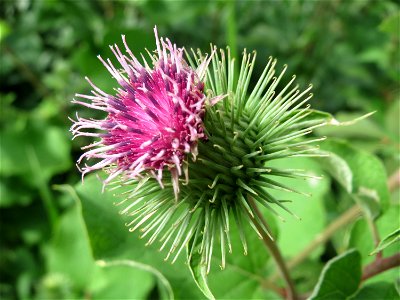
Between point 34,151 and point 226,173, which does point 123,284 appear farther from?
point 34,151

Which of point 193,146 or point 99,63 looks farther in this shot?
point 99,63

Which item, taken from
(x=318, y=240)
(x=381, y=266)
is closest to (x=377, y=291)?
(x=381, y=266)

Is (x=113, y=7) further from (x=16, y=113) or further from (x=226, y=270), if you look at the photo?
(x=226, y=270)

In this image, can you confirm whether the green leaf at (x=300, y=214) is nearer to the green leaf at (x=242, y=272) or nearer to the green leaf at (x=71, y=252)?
the green leaf at (x=242, y=272)

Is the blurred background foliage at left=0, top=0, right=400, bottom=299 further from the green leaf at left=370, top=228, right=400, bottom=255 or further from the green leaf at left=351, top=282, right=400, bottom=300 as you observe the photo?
the green leaf at left=370, top=228, right=400, bottom=255

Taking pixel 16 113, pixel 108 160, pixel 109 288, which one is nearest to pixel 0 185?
pixel 16 113

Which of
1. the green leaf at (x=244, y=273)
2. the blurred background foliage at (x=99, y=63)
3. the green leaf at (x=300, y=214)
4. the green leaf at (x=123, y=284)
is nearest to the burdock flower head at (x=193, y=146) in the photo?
the green leaf at (x=244, y=273)
